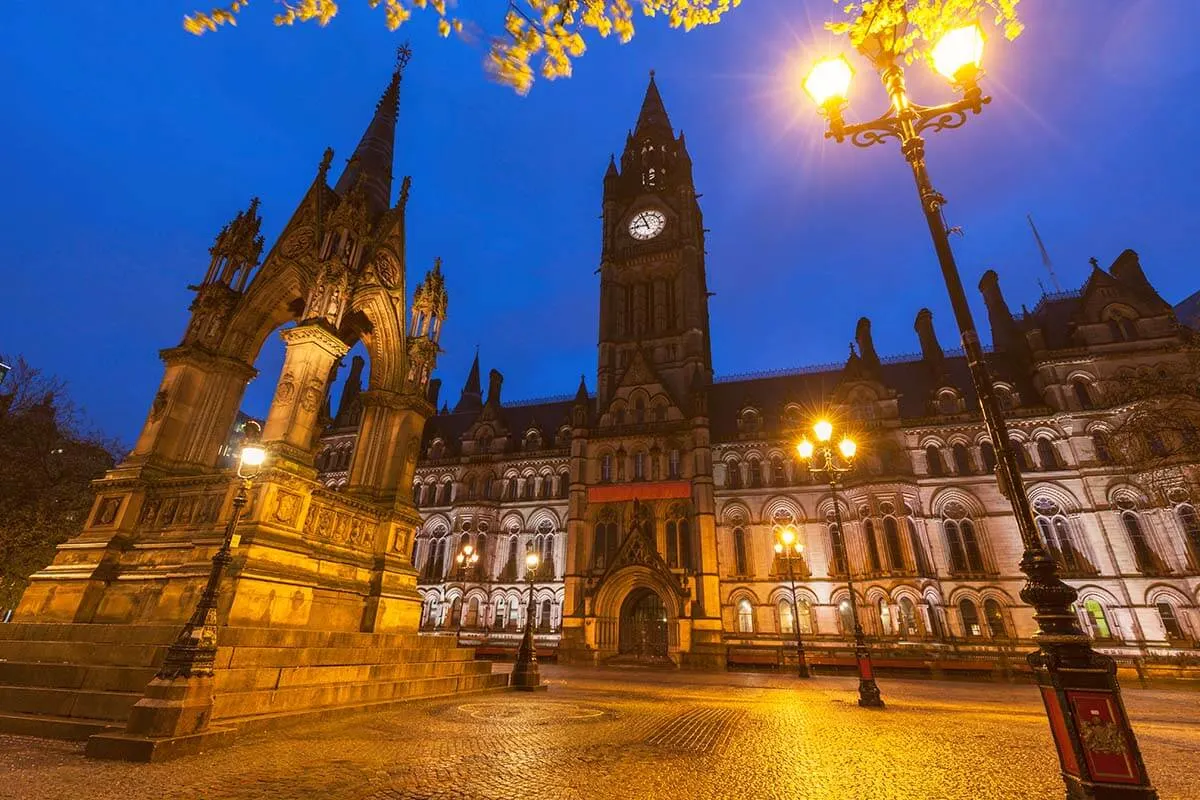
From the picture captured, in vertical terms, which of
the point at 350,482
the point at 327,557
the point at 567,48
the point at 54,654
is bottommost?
the point at 54,654

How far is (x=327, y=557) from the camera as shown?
32.9 ft

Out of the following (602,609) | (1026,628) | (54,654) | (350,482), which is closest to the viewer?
(54,654)

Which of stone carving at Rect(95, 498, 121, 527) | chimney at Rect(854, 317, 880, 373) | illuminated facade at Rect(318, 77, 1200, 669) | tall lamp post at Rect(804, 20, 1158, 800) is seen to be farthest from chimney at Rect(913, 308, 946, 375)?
stone carving at Rect(95, 498, 121, 527)

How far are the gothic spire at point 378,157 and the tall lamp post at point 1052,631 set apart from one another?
13.0 metres

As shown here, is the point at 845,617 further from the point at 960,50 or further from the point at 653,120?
the point at 653,120

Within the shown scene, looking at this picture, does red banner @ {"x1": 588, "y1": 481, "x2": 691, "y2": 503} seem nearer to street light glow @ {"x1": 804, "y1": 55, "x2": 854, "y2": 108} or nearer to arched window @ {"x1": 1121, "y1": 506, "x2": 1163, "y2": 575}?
arched window @ {"x1": 1121, "y1": 506, "x2": 1163, "y2": 575}

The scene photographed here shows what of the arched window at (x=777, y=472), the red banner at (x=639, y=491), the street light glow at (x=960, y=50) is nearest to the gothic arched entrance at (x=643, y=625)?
the red banner at (x=639, y=491)

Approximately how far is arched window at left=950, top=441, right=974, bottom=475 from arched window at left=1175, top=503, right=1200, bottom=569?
334 inches

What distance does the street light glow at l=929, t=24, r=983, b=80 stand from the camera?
541 cm

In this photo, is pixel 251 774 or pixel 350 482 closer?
pixel 251 774

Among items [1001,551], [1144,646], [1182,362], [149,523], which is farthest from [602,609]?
[1182,362]

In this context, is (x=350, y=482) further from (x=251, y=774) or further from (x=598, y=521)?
(x=598, y=521)

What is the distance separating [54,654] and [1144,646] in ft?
129

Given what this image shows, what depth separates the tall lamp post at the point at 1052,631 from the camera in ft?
11.3
